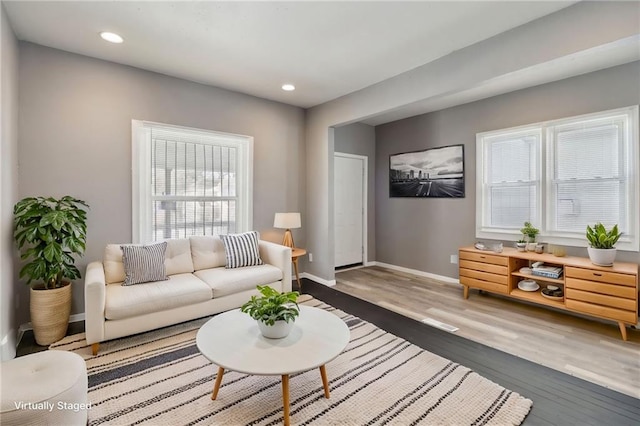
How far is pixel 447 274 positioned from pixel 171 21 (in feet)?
14.8

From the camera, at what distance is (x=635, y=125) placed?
2928 millimetres

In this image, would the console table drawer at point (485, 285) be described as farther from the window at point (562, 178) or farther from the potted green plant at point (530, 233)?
the window at point (562, 178)

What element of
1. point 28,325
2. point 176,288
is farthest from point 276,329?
point 28,325

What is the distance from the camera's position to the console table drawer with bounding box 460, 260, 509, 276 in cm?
344

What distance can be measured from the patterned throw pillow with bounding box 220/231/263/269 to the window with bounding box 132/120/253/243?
1.82 ft

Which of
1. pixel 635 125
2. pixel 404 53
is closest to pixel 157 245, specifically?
pixel 404 53

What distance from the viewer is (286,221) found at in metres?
4.08

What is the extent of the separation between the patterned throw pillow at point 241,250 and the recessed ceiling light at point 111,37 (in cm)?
214

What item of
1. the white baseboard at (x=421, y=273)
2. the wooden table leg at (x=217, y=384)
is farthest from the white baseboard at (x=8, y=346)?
the white baseboard at (x=421, y=273)

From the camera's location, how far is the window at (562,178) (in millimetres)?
3029

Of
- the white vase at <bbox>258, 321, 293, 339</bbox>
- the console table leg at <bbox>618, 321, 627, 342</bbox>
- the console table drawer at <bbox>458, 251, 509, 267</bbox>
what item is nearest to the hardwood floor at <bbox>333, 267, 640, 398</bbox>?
the console table leg at <bbox>618, 321, 627, 342</bbox>

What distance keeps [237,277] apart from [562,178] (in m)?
3.83

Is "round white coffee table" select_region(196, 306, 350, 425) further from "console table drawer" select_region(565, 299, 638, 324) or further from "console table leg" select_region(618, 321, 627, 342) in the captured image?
"console table leg" select_region(618, 321, 627, 342)

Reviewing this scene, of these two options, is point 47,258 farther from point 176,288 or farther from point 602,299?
point 602,299
